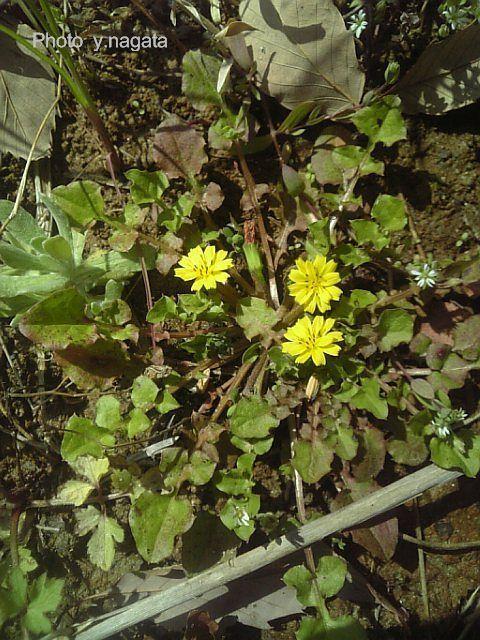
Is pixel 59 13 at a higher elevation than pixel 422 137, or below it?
higher

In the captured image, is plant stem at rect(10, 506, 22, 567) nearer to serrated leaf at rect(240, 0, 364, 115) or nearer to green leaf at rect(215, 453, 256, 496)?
green leaf at rect(215, 453, 256, 496)

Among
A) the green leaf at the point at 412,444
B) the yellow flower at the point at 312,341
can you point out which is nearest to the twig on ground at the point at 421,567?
the green leaf at the point at 412,444

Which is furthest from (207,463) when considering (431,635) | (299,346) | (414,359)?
(431,635)

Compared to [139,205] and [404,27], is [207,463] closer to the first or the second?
[139,205]

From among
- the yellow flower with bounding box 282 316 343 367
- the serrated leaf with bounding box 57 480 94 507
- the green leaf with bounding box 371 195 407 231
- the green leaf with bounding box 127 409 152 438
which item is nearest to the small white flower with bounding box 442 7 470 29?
the green leaf with bounding box 371 195 407 231

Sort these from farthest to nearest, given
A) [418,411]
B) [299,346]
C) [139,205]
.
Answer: [139,205]
[418,411]
[299,346]

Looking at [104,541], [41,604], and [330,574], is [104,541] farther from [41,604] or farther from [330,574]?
[330,574]

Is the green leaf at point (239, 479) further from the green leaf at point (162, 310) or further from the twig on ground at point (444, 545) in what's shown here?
the twig on ground at point (444, 545)
